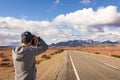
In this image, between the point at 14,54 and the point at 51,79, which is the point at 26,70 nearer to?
the point at 14,54

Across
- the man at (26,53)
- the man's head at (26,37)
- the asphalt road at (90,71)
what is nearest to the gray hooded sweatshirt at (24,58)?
the man at (26,53)

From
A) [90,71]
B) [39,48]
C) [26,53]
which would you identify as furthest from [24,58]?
[90,71]

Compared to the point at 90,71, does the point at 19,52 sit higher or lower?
higher

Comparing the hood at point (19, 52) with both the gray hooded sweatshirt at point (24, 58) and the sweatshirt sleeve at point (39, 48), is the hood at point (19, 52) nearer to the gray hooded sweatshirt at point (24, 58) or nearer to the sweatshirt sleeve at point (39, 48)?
the gray hooded sweatshirt at point (24, 58)

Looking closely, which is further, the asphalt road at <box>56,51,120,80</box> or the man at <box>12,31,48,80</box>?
the asphalt road at <box>56,51,120,80</box>

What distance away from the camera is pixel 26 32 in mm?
4906

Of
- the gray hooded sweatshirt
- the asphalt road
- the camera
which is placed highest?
the camera

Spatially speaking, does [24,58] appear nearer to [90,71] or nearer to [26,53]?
[26,53]

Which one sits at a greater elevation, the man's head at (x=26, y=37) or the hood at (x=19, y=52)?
the man's head at (x=26, y=37)

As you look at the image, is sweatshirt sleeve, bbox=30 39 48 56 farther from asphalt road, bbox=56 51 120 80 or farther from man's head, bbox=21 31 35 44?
asphalt road, bbox=56 51 120 80

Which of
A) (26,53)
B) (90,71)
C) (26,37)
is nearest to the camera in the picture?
(26,37)

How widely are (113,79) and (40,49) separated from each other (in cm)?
1095

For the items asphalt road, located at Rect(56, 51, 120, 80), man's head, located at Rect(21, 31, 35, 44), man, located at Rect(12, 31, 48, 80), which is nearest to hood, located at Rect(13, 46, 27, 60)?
man, located at Rect(12, 31, 48, 80)

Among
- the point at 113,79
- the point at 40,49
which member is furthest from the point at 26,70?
the point at 113,79
